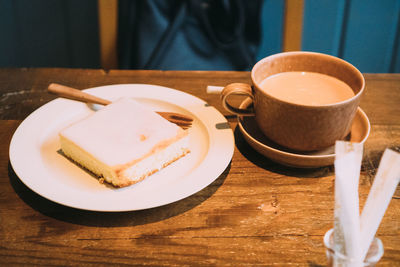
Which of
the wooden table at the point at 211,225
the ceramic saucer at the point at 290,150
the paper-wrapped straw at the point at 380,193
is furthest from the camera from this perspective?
the ceramic saucer at the point at 290,150

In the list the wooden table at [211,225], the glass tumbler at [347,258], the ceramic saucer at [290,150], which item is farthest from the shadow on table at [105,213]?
the glass tumbler at [347,258]

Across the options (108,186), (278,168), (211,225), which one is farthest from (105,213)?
(278,168)

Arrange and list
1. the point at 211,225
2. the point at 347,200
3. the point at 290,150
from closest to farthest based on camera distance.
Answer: the point at 347,200 → the point at 211,225 → the point at 290,150

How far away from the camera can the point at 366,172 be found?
73cm

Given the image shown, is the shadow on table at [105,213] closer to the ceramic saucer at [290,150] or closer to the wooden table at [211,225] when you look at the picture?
the wooden table at [211,225]

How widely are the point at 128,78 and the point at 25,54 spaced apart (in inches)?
47.7

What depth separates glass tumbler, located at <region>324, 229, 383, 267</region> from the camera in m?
0.45

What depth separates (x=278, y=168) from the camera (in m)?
0.74

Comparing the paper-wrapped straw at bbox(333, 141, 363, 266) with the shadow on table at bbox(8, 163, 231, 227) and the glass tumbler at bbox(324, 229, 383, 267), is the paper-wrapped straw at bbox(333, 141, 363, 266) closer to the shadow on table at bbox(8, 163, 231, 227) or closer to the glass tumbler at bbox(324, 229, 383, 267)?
the glass tumbler at bbox(324, 229, 383, 267)

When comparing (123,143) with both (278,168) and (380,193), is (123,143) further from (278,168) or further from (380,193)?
(380,193)

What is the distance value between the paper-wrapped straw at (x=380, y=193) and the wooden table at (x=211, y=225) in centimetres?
12

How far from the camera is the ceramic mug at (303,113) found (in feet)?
2.15

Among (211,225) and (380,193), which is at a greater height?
(380,193)

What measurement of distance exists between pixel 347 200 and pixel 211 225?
24 cm
